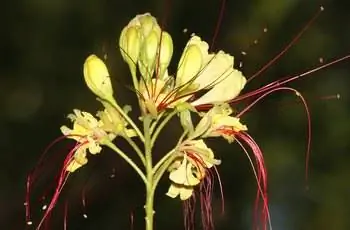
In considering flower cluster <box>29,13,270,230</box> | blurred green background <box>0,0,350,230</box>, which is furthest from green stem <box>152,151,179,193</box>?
blurred green background <box>0,0,350,230</box>

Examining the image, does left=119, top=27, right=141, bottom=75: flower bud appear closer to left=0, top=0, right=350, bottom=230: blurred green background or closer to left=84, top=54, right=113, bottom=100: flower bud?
left=84, top=54, right=113, bottom=100: flower bud

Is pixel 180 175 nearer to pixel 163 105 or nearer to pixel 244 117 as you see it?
pixel 163 105

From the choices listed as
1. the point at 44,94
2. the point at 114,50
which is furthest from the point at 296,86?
the point at 44,94

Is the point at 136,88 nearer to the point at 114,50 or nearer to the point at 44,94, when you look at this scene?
the point at 114,50

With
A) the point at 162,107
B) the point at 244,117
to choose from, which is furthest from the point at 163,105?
the point at 244,117

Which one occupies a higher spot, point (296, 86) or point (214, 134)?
point (296, 86)

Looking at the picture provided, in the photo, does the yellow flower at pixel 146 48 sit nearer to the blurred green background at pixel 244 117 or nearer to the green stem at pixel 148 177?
the green stem at pixel 148 177

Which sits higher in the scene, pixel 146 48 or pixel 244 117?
pixel 244 117
